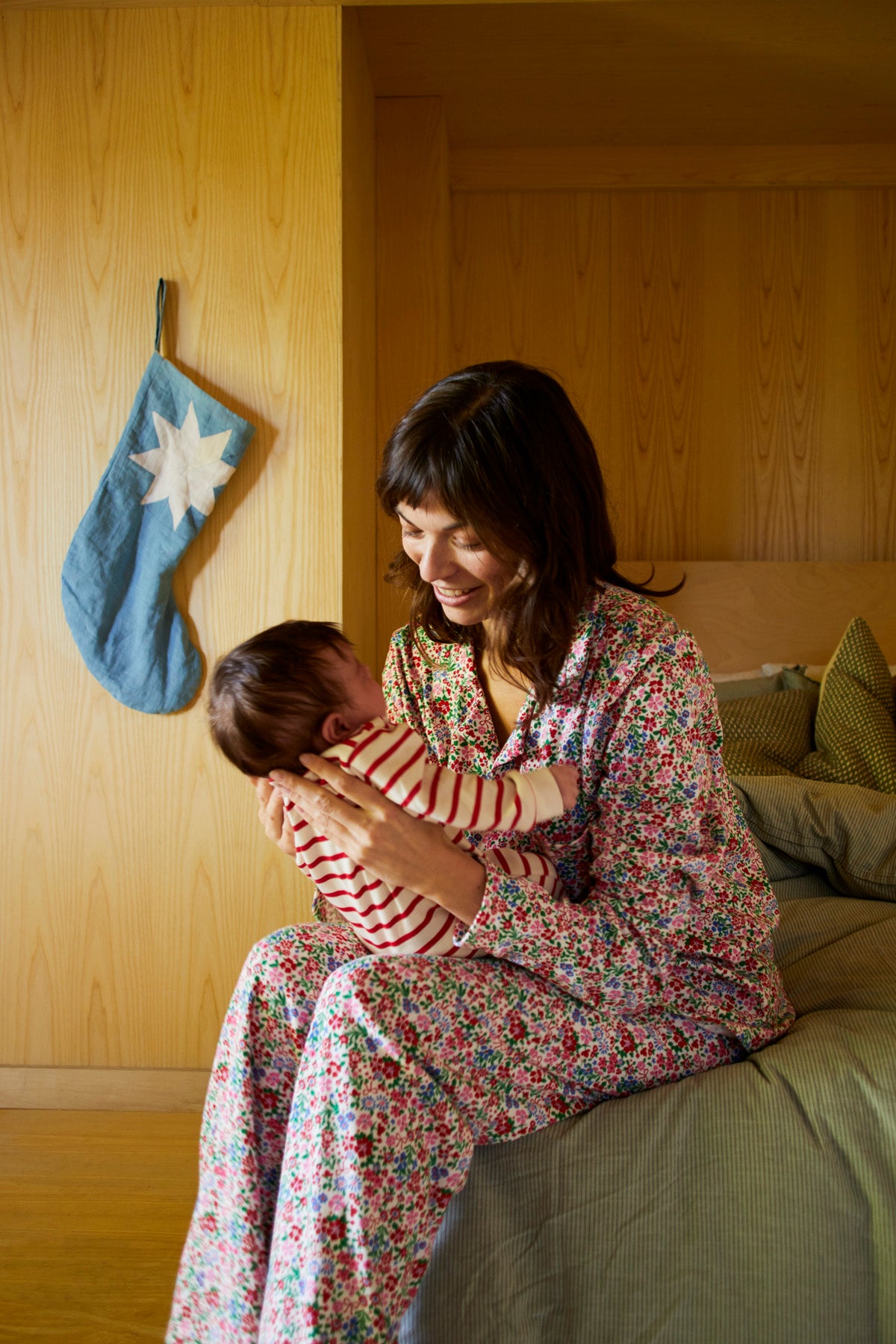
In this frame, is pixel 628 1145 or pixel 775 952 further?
pixel 775 952

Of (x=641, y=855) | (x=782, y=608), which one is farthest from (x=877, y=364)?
(x=641, y=855)

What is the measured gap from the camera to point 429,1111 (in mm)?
1082

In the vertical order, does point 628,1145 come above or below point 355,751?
below

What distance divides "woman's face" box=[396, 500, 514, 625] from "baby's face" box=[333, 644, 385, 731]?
151 mm

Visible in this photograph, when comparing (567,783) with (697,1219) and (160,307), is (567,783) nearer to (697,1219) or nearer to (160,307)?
(697,1219)

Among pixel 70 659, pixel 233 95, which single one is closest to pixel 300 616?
pixel 70 659

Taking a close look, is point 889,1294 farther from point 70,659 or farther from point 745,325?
point 745,325

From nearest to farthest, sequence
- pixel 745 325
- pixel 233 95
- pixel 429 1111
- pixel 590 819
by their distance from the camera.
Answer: pixel 429 1111 → pixel 590 819 → pixel 233 95 → pixel 745 325

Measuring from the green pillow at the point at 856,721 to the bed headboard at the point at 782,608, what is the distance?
56 centimetres

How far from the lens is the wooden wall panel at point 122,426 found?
2230 millimetres

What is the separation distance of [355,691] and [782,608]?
2041 millimetres

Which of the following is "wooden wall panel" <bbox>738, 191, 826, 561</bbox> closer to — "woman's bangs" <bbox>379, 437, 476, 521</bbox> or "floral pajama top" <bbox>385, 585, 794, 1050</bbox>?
"floral pajama top" <bbox>385, 585, 794, 1050</bbox>

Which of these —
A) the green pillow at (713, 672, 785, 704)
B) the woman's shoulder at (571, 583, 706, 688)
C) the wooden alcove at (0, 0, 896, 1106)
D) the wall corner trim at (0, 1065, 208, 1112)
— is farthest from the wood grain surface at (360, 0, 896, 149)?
the wall corner trim at (0, 1065, 208, 1112)

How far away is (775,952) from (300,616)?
1172 mm
